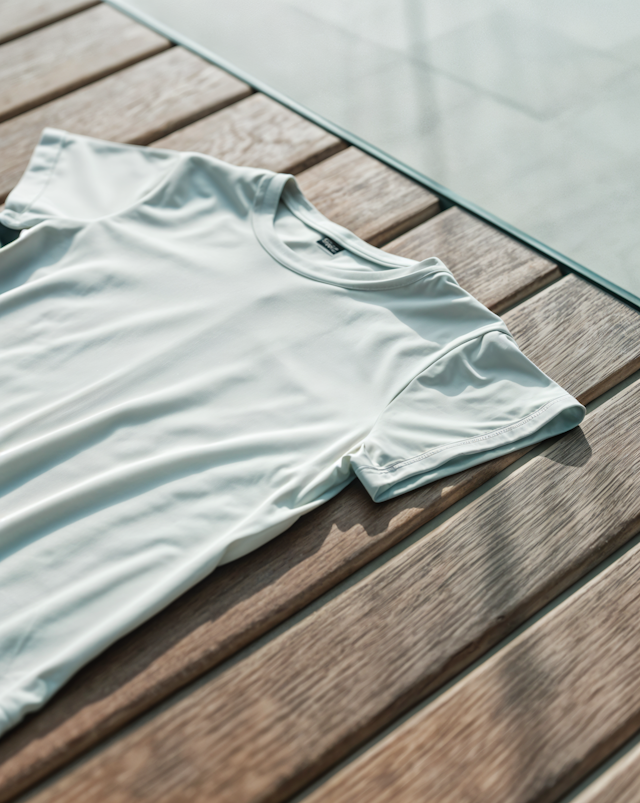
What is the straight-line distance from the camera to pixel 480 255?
3.87 ft

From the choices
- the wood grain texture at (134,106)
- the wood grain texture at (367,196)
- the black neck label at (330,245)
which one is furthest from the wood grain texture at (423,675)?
the wood grain texture at (134,106)

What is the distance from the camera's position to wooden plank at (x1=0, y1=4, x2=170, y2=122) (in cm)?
155

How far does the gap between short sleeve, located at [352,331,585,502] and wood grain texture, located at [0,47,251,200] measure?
2.97ft

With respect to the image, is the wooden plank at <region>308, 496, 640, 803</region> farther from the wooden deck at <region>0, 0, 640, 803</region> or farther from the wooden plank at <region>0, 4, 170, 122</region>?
the wooden plank at <region>0, 4, 170, 122</region>

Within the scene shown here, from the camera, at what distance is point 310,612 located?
81cm

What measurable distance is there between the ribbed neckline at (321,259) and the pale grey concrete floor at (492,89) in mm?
342

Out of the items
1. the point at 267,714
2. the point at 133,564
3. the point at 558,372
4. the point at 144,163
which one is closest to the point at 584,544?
the point at 558,372

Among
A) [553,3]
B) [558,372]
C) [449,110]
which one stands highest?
[553,3]

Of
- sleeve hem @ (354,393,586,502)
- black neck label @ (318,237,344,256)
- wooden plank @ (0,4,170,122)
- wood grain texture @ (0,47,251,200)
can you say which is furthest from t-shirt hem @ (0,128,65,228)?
sleeve hem @ (354,393,586,502)

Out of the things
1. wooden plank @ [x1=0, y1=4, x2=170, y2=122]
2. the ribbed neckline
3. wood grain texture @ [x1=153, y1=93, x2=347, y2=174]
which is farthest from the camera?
A: wooden plank @ [x1=0, y1=4, x2=170, y2=122]

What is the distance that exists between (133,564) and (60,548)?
0.29 feet

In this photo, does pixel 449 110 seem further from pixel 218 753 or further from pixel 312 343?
pixel 218 753

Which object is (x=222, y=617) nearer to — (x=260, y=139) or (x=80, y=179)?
(x=80, y=179)

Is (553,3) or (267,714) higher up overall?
(553,3)
